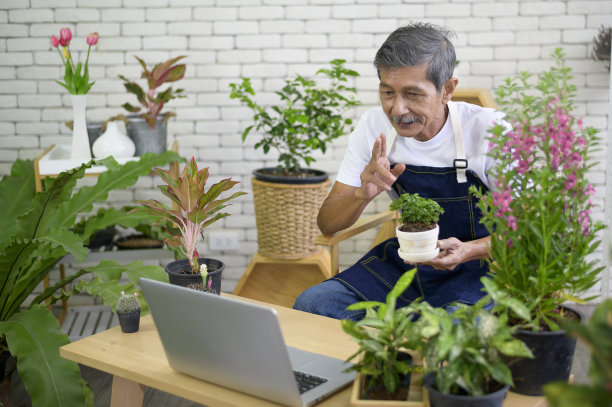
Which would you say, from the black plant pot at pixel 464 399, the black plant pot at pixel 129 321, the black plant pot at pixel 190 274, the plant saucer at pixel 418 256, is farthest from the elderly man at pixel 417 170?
the black plant pot at pixel 464 399

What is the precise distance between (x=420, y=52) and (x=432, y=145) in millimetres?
364

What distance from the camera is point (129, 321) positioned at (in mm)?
1868

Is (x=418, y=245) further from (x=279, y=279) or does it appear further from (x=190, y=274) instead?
(x=279, y=279)

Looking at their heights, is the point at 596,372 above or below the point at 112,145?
below

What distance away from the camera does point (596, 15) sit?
3.75 metres

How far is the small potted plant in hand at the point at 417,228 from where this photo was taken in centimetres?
199

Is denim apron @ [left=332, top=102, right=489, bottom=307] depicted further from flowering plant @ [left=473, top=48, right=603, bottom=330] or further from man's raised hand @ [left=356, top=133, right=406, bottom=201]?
flowering plant @ [left=473, top=48, right=603, bottom=330]

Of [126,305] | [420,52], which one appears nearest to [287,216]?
[420,52]

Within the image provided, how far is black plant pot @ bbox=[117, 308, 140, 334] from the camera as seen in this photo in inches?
73.4

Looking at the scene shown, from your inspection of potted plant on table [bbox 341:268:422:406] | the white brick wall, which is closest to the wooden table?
potted plant on table [bbox 341:268:422:406]

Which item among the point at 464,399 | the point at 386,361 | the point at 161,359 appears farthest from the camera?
the point at 161,359

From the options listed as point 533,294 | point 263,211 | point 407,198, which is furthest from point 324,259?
point 533,294

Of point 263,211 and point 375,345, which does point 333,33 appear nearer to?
point 263,211

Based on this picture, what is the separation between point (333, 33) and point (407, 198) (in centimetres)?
206
